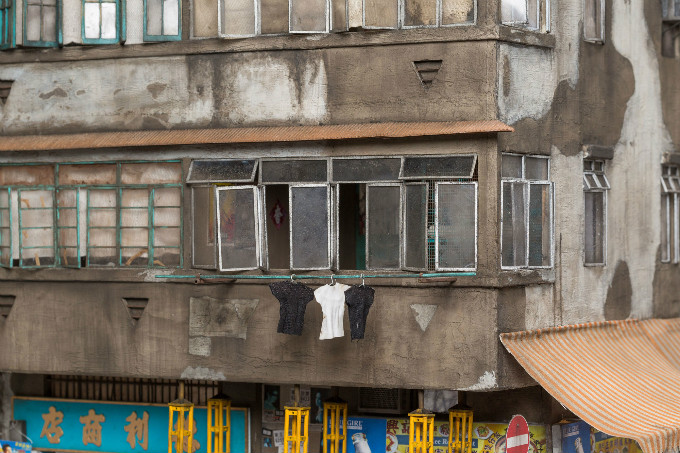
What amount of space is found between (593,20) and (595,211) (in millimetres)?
2463

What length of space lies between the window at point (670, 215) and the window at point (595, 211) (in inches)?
70.0

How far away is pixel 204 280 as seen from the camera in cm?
1842

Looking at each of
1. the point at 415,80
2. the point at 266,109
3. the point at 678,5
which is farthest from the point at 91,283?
the point at 678,5

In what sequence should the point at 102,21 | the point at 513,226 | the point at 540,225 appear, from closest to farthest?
the point at 513,226, the point at 540,225, the point at 102,21

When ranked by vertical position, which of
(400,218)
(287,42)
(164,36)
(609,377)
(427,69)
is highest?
(164,36)

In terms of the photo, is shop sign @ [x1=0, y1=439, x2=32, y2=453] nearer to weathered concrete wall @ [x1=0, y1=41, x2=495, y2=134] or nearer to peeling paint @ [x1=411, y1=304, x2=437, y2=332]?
weathered concrete wall @ [x1=0, y1=41, x2=495, y2=134]

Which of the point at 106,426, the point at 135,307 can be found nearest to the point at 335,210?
the point at 135,307

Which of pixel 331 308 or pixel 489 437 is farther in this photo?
pixel 489 437

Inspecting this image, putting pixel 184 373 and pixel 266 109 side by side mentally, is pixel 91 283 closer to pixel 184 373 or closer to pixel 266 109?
pixel 184 373

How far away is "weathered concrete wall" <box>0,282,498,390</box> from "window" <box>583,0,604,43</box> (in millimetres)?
4038

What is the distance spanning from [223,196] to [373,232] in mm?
1930

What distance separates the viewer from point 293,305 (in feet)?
58.1

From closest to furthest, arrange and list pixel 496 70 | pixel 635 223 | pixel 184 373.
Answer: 1. pixel 496 70
2. pixel 184 373
3. pixel 635 223

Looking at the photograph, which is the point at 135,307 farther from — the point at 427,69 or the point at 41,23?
the point at 427,69
